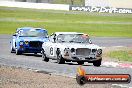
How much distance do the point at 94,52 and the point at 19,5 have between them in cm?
11396

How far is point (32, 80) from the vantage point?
15844 millimetres

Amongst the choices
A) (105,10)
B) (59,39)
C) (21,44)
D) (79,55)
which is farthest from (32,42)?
(105,10)

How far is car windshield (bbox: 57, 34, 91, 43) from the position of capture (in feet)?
79.4

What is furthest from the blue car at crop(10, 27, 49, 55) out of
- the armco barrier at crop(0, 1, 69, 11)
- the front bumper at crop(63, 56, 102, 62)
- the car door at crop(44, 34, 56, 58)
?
the armco barrier at crop(0, 1, 69, 11)

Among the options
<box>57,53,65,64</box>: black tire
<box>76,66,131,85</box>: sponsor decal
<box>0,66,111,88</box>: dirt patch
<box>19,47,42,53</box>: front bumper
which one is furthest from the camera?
<box>19,47,42,53</box>: front bumper

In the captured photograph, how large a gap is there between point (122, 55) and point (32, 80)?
1385 cm

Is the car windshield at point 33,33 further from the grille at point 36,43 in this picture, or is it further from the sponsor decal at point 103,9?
the sponsor decal at point 103,9

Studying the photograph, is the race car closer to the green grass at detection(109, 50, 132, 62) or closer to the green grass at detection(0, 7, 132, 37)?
the green grass at detection(109, 50, 132, 62)

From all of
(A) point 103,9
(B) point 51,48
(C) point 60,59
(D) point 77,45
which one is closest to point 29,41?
(B) point 51,48

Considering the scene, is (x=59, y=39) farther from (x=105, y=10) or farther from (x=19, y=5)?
(x=19, y=5)

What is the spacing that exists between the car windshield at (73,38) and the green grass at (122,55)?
3033 mm

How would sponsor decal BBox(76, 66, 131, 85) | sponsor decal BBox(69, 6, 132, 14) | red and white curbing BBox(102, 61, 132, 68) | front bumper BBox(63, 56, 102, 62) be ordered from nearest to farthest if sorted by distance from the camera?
1. sponsor decal BBox(76, 66, 131, 85)
2. red and white curbing BBox(102, 61, 132, 68)
3. front bumper BBox(63, 56, 102, 62)
4. sponsor decal BBox(69, 6, 132, 14)

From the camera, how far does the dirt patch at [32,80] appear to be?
1437 centimetres

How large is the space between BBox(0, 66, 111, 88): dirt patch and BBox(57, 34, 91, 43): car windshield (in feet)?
17.4
